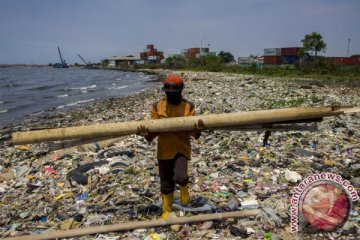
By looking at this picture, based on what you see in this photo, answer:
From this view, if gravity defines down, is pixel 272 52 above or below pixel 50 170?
above

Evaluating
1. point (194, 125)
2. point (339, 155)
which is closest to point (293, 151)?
point (339, 155)

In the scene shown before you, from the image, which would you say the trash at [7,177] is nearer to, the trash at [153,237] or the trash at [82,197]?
the trash at [82,197]

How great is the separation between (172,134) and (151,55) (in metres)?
150

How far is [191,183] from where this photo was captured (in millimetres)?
5863

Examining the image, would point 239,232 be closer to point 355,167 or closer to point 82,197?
point 82,197

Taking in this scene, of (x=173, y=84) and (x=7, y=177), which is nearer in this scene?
(x=173, y=84)

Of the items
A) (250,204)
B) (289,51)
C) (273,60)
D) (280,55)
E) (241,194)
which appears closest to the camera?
(250,204)

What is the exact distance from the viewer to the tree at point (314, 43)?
55.3 meters

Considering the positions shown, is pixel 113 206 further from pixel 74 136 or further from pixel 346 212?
pixel 346 212

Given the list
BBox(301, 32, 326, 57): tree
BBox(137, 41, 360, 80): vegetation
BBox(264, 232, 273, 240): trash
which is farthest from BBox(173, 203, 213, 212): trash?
BBox(301, 32, 326, 57): tree

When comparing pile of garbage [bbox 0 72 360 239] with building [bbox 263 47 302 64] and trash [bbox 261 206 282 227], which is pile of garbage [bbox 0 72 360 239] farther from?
building [bbox 263 47 302 64]

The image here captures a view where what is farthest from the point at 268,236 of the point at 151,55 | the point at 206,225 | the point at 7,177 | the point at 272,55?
the point at 151,55

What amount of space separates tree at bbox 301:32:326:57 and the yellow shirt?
5708 cm

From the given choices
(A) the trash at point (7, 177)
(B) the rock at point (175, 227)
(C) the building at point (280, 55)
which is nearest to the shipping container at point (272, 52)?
(C) the building at point (280, 55)
